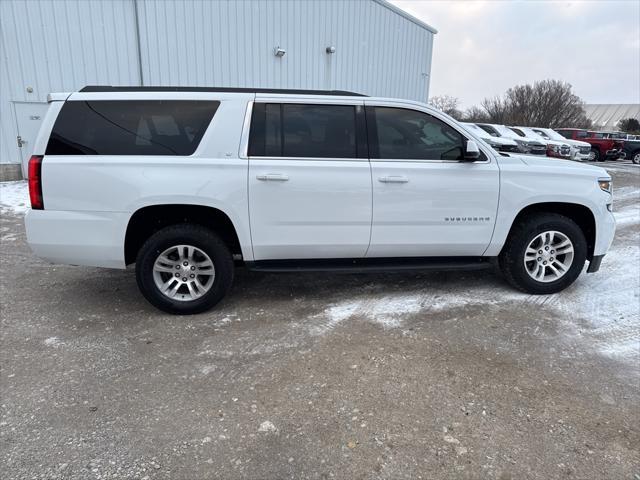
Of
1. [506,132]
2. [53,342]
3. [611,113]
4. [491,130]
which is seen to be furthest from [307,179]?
[611,113]

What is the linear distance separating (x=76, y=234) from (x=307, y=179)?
6.59ft

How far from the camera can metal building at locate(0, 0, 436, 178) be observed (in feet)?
39.6

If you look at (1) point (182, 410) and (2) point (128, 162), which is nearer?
(1) point (182, 410)

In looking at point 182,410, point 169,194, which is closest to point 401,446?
point 182,410

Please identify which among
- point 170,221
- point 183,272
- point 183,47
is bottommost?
point 183,272

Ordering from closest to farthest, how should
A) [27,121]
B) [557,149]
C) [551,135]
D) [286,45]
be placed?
[27,121] → [286,45] → [557,149] → [551,135]

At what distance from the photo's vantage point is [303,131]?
422 centimetres

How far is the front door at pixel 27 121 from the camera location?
12.3 meters

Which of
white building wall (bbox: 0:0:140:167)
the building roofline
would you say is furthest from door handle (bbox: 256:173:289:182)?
the building roofline

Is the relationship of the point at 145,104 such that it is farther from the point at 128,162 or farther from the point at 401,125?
the point at 401,125

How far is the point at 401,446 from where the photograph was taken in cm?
257

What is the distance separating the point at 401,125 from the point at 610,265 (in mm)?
3476

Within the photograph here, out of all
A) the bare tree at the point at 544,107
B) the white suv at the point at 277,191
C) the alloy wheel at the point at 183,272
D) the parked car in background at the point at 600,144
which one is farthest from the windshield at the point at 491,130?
the bare tree at the point at 544,107

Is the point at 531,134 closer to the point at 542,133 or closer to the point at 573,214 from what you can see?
the point at 542,133
